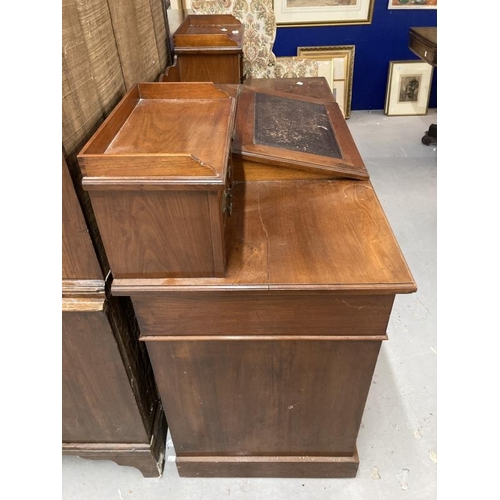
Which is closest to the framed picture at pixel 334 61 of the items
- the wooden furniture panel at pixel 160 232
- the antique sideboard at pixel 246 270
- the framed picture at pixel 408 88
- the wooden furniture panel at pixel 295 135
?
the framed picture at pixel 408 88

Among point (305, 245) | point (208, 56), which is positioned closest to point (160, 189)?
point (305, 245)

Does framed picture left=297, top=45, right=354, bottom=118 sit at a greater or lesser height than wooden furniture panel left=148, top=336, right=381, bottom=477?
greater

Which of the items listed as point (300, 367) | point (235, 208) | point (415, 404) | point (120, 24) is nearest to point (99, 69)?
point (120, 24)

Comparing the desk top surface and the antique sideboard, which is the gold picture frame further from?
the desk top surface

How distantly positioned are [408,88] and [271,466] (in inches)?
146

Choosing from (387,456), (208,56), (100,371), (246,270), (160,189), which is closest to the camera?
(160,189)

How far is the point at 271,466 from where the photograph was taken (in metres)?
1.34

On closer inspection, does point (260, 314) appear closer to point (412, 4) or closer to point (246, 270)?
point (246, 270)

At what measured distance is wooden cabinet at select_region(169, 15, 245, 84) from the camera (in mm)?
1702

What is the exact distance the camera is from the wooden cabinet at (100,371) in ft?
3.16

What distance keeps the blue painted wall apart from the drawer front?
11.2 feet

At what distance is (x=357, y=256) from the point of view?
0.95 metres

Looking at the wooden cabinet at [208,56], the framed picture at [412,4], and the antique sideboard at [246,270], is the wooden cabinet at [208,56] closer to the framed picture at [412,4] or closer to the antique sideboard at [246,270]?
the antique sideboard at [246,270]

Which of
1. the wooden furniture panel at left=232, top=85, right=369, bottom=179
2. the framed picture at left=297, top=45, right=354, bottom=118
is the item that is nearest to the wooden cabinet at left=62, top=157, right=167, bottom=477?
the wooden furniture panel at left=232, top=85, right=369, bottom=179
